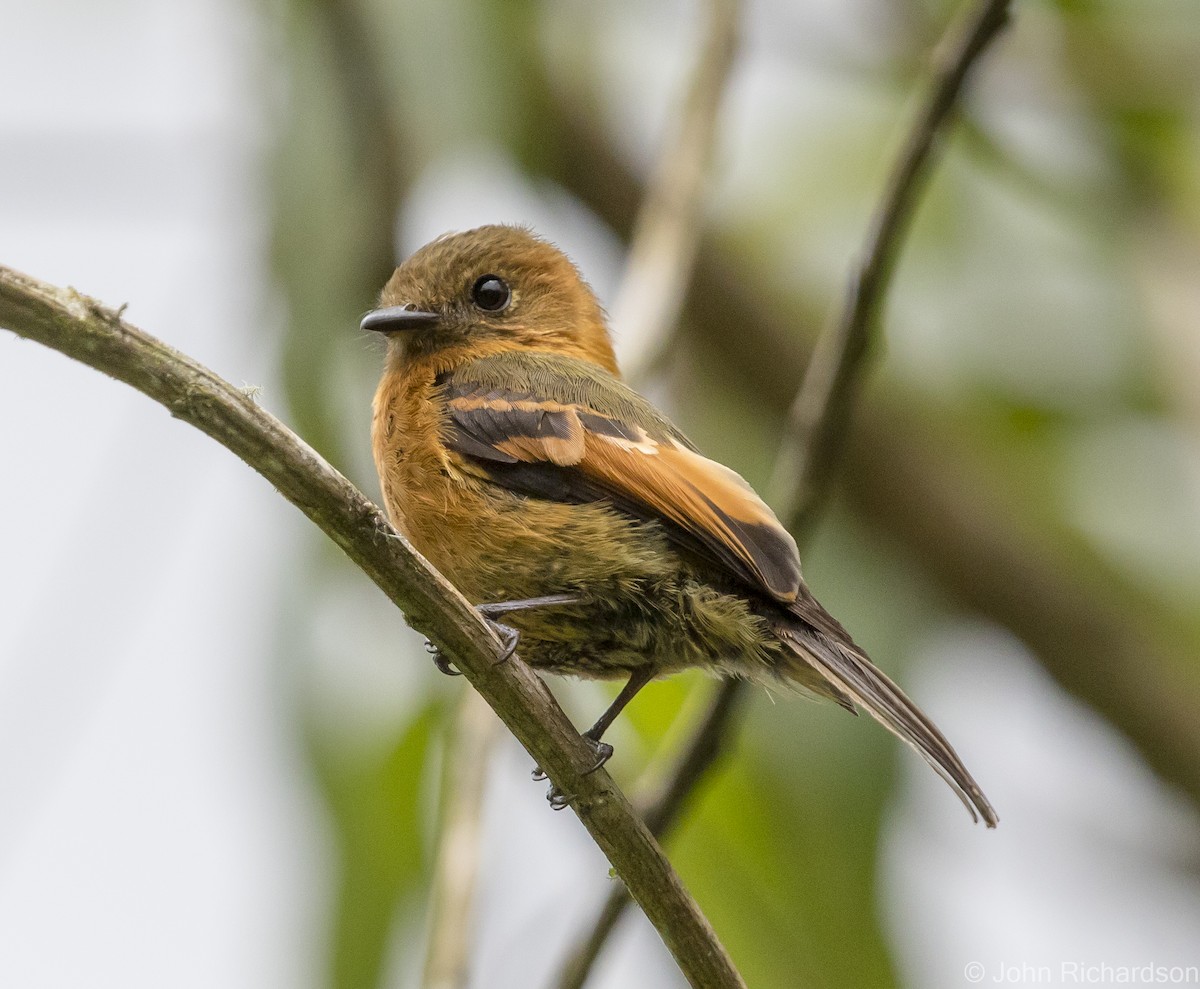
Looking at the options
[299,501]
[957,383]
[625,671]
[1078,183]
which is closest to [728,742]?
[625,671]

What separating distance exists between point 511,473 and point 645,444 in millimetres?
302

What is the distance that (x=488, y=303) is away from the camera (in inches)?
167

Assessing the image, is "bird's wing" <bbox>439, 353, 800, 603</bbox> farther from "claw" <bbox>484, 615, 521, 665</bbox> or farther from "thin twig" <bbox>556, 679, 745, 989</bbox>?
"claw" <bbox>484, 615, 521, 665</bbox>

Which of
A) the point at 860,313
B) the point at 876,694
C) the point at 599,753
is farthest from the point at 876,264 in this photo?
the point at 599,753

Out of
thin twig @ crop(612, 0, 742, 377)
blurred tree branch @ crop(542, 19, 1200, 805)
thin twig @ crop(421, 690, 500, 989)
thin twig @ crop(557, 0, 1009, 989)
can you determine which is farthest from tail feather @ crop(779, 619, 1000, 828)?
blurred tree branch @ crop(542, 19, 1200, 805)

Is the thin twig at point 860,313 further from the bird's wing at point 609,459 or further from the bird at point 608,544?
the bird's wing at point 609,459

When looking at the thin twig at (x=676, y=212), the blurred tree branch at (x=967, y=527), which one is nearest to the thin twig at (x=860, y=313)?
the thin twig at (x=676, y=212)

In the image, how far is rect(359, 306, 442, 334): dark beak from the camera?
12.8ft

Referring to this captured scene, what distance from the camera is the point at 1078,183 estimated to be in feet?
17.3

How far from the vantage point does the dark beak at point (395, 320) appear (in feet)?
12.8

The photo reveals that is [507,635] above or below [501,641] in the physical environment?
above

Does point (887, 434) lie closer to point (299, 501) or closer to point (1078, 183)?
point (1078, 183)

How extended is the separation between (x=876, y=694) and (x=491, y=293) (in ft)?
5.91

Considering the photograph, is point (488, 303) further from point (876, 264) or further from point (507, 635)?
point (507, 635)
